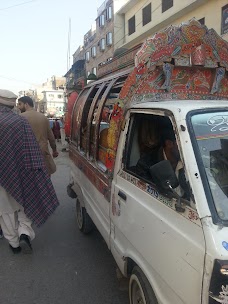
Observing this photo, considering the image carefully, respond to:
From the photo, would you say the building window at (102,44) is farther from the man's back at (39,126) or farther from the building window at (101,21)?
the man's back at (39,126)

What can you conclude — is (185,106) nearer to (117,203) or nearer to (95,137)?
(117,203)

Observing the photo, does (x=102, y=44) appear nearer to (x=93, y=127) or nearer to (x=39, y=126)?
(x=39, y=126)

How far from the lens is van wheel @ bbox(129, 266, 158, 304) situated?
2031 mm

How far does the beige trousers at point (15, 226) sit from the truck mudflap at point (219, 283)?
2.93 meters

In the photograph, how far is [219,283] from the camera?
1.40 m

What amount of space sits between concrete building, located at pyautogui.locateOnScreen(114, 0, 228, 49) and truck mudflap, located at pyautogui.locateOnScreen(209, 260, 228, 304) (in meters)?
14.7

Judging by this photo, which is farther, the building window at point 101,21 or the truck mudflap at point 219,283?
the building window at point 101,21

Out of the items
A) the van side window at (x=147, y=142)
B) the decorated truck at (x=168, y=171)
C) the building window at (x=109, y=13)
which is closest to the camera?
the decorated truck at (x=168, y=171)

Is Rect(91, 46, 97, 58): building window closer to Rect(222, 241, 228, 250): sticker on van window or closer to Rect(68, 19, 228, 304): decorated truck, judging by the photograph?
Rect(68, 19, 228, 304): decorated truck

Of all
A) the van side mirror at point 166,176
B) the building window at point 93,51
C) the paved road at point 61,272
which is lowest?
the paved road at point 61,272

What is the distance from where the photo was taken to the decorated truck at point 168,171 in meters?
1.56

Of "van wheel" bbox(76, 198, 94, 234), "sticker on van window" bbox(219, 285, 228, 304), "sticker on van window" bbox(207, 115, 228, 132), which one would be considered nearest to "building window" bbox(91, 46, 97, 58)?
"van wheel" bbox(76, 198, 94, 234)

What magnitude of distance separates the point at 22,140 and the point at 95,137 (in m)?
0.88

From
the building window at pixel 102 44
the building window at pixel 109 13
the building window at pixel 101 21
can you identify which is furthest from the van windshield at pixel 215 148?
the building window at pixel 101 21
